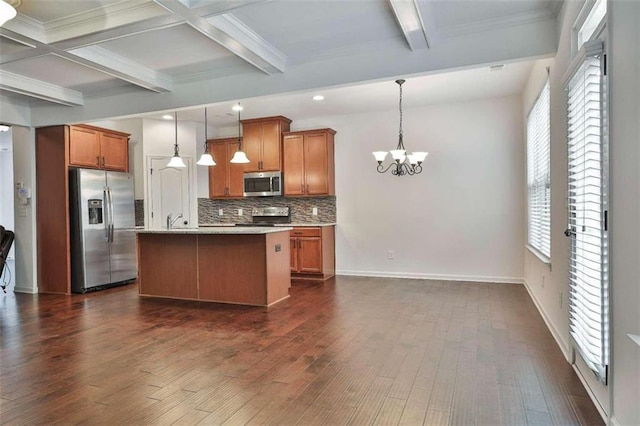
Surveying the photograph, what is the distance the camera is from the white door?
711 centimetres

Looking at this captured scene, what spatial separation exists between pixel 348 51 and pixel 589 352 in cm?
307

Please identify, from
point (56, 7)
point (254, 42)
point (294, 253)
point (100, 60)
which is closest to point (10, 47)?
point (100, 60)

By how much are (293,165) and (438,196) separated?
95.3 inches

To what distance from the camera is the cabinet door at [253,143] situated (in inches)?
272

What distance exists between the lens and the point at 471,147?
5.98 m

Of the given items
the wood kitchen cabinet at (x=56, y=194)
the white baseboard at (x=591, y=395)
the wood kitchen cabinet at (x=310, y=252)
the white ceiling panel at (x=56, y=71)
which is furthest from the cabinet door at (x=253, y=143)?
the white baseboard at (x=591, y=395)

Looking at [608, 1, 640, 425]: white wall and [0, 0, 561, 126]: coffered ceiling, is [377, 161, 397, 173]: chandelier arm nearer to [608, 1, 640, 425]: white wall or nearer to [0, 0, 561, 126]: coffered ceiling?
[0, 0, 561, 126]: coffered ceiling

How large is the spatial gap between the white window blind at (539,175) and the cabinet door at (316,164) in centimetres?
297

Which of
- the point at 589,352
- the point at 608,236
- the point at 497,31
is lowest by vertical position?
the point at 589,352

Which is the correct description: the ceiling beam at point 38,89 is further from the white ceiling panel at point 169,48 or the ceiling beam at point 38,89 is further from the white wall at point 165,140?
the white wall at point 165,140

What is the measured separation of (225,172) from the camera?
7.34 m

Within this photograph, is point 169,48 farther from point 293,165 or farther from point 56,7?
point 293,165

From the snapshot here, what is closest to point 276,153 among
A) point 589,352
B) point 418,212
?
point 418,212

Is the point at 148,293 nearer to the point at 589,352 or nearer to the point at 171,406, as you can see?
the point at 171,406
